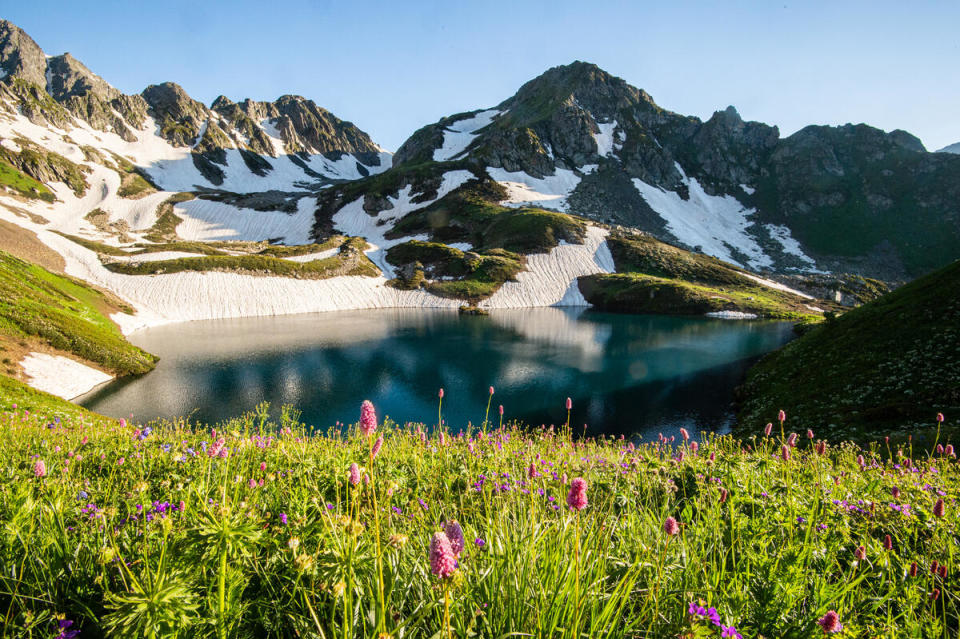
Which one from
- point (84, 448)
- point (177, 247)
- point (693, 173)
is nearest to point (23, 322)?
point (84, 448)

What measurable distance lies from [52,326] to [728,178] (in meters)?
202

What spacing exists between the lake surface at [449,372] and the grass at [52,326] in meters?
2.56

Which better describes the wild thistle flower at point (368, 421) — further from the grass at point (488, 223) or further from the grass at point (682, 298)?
the grass at point (488, 223)

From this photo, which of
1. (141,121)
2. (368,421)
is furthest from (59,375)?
(141,121)

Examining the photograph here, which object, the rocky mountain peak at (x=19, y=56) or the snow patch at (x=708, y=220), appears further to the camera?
the rocky mountain peak at (x=19, y=56)

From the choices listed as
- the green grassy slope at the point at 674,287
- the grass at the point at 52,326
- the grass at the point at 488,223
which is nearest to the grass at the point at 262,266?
the grass at the point at 52,326

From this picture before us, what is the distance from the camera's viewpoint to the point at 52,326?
27.5 metres

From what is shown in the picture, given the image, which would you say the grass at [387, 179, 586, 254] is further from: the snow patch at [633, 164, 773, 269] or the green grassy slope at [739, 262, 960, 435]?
the green grassy slope at [739, 262, 960, 435]

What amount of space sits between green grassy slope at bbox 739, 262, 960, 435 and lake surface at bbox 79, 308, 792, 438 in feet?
11.5

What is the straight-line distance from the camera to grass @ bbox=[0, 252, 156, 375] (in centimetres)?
2595

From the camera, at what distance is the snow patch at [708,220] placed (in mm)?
121625

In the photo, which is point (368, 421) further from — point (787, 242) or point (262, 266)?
point (787, 242)

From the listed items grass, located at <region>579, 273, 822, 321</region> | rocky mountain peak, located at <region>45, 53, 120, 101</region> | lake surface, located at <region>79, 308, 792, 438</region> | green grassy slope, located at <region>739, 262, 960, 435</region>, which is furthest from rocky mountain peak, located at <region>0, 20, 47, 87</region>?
green grassy slope, located at <region>739, 262, 960, 435</region>

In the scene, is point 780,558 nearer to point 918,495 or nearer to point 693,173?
point 918,495
